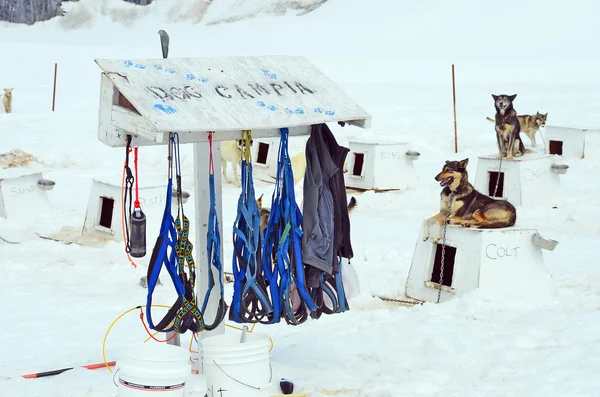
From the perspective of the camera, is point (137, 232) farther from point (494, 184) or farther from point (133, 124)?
point (494, 184)

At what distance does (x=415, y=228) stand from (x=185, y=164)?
5.62 meters

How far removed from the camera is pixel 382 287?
8586 mm

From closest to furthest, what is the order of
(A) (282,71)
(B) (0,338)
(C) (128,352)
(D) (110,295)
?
1. (C) (128,352)
2. (A) (282,71)
3. (B) (0,338)
4. (D) (110,295)

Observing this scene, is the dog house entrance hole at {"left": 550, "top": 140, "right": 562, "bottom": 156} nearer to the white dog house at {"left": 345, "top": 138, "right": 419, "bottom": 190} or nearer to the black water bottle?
the white dog house at {"left": 345, "top": 138, "right": 419, "bottom": 190}

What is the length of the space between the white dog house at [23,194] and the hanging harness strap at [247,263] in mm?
6902

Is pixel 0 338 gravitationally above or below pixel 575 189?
below

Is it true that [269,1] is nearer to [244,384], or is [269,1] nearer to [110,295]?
[110,295]

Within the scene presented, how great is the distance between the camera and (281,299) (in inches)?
212

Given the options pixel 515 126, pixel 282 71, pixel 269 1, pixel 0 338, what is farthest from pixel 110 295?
pixel 269 1

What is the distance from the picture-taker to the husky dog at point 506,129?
1284 cm

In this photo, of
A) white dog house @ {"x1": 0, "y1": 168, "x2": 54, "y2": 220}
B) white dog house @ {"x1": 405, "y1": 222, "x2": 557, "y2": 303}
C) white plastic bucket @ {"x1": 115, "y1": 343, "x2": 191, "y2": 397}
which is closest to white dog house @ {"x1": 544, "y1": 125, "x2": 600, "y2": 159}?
white dog house @ {"x1": 405, "y1": 222, "x2": 557, "y2": 303}

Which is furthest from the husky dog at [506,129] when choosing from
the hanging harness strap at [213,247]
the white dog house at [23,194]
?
the hanging harness strap at [213,247]

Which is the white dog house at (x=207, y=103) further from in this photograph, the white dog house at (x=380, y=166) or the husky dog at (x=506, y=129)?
the white dog house at (x=380, y=166)

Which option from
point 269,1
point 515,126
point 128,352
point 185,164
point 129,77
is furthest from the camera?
point 269,1
